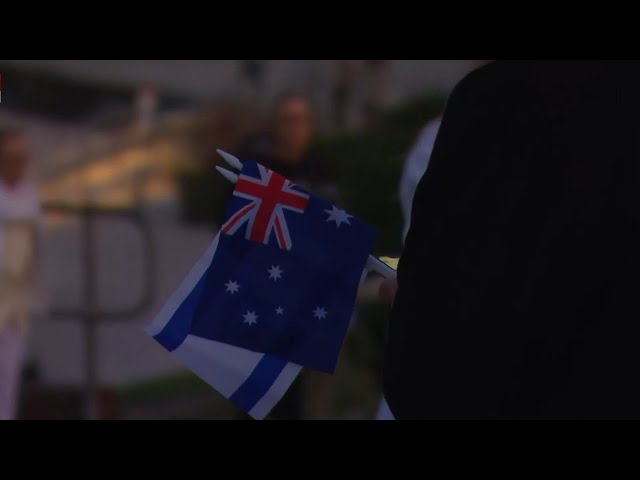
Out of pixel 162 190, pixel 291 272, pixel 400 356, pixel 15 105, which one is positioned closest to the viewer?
pixel 400 356

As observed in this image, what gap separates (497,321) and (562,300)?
110mm

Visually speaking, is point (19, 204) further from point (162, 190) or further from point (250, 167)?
point (162, 190)

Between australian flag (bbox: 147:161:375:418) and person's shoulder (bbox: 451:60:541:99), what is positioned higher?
person's shoulder (bbox: 451:60:541:99)

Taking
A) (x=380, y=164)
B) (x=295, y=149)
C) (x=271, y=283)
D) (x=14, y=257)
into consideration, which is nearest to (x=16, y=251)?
(x=14, y=257)

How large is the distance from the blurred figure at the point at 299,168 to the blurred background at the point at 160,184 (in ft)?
0.04

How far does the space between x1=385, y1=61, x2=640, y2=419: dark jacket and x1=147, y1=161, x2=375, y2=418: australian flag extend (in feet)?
1.77

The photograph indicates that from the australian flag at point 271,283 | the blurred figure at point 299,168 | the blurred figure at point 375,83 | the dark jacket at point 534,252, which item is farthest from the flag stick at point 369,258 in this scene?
the blurred figure at point 375,83

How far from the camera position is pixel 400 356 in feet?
7.01

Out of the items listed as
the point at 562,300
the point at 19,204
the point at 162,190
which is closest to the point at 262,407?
the point at 562,300

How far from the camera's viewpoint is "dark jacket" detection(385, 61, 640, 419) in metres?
1.98

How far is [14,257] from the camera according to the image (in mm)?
6316

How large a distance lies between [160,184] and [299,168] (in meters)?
7.80

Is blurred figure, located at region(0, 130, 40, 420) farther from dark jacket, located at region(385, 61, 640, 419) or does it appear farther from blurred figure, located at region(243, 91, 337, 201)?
dark jacket, located at region(385, 61, 640, 419)

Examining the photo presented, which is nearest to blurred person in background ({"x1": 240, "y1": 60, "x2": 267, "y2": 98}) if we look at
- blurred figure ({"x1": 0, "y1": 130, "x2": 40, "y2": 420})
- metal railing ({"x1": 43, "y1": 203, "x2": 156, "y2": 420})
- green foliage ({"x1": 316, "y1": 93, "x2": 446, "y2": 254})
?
green foliage ({"x1": 316, "y1": 93, "x2": 446, "y2": 254})
